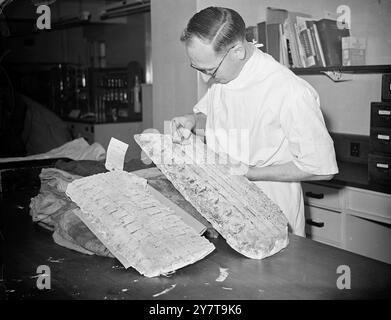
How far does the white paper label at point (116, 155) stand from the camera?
5.32 ft

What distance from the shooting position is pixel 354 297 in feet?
3.64

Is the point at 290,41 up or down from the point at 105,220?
up

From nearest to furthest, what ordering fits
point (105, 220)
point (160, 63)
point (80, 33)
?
point (105, 220), point (160, 63), point (80, 33)

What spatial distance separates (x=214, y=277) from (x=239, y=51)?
2.57ft

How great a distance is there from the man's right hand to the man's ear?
0.98 feet

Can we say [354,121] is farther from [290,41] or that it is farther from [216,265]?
[216,265]

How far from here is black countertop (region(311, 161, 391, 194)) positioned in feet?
8.19

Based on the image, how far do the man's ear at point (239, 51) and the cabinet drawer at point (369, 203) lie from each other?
1.21 meters

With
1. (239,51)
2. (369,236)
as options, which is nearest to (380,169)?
(369,236)

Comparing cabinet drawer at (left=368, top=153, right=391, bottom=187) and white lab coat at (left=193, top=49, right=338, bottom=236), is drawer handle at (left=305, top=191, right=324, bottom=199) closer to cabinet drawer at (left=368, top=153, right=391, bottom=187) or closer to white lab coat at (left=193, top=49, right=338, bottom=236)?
cabinet drawer at (left=368, top=153, right=391, bottom=187)

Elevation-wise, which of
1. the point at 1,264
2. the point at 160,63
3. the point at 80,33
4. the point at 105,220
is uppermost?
the point at 80,33

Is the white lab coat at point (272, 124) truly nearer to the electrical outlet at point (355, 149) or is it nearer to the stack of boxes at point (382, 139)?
the stack of boxes at point (382, 139)

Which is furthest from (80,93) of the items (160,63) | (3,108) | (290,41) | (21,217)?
(21,217)

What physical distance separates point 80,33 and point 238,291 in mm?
6102
